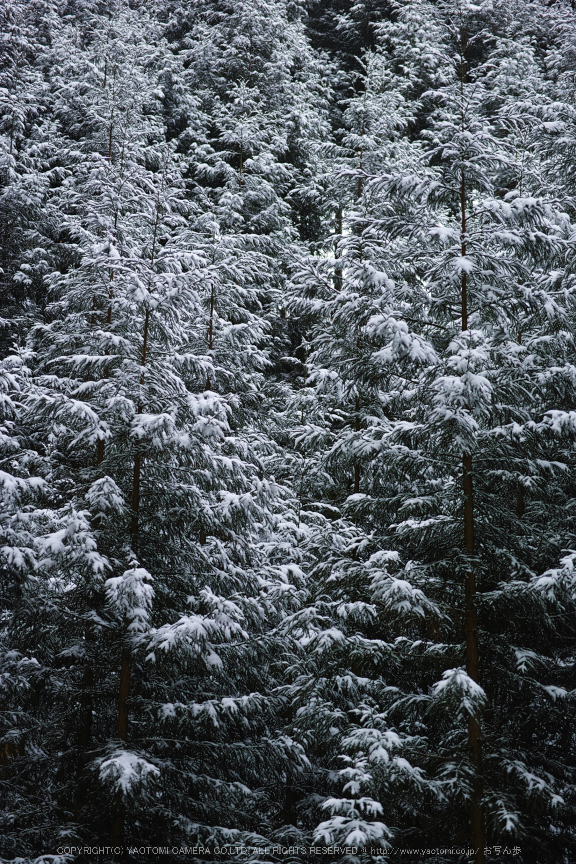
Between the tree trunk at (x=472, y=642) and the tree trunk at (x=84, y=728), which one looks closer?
the tree trunk at (x=472, y=642)

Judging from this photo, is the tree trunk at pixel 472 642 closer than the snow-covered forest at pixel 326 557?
Yes

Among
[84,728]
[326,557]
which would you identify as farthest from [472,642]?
[84,728]

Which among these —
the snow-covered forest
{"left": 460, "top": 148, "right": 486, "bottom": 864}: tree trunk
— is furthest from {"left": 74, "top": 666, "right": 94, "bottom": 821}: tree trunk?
{"left": 460, "top": 148, "right": 486, "bottom": 864}: tree trunk

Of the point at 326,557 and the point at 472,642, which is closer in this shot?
the point at 472,642

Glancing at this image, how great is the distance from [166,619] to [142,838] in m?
2.93

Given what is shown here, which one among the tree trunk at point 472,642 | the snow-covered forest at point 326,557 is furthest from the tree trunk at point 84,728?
the tree trunk at point 472,642

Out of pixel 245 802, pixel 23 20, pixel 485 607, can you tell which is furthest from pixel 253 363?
pixel 23 20

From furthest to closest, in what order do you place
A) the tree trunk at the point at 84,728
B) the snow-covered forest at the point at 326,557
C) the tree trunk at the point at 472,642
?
the tree trunk at the point at 84,728 → the snow-covered forest at the point at 326,557 → the tree trunk at the point at 472,642

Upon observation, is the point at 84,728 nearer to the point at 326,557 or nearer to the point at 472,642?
the point at 326,557

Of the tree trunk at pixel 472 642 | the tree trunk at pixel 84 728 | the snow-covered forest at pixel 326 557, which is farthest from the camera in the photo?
the tree trunk at pixel 84 728

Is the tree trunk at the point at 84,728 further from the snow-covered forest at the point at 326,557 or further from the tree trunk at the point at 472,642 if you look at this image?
the tree trunk at the point at 472,642

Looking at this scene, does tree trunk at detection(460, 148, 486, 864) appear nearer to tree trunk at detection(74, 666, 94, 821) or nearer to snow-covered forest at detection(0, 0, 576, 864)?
snow-covered forest at detection(0, 0, 576, 864)

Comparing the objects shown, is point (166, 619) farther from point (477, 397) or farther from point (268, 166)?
point (268, 166)

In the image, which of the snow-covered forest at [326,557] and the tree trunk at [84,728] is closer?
the snow-covered forest at [326,557]
